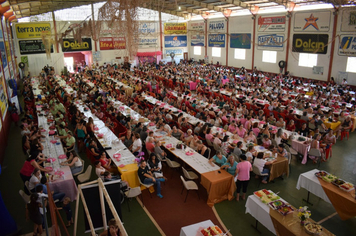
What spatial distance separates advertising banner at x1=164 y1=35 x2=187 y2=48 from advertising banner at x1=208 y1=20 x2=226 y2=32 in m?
5.63

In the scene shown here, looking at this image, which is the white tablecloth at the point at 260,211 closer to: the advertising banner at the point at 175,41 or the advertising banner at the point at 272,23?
the advertising banner at the point at 272,23

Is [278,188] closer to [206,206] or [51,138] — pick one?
[206,206]

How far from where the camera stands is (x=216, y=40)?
3266 cm

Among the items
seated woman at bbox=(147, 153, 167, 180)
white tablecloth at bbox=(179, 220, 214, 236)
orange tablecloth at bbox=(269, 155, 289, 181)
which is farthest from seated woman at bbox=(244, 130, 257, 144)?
white tablecloth at bbox=(179, 220, 214, 236)

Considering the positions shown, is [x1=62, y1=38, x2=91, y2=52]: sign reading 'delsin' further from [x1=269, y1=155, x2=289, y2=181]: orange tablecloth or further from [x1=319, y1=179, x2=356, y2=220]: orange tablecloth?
[x1=319, y1=179, x2=356, y2=220]: orange tablecloth

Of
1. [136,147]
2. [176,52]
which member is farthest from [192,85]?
[176,52]

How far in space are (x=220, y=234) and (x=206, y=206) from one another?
7.38 ft

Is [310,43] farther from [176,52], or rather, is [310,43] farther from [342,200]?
[176,52]

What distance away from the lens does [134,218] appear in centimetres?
682

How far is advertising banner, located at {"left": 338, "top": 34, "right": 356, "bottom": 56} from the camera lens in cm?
1852

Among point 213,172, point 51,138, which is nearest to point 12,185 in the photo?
point 51,138

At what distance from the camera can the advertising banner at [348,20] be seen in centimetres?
1811

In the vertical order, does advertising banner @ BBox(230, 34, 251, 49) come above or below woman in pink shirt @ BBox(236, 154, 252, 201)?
above

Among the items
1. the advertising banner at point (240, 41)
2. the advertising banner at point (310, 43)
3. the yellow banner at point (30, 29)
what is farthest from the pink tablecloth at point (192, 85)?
the yellow banner at point (30, 29)
